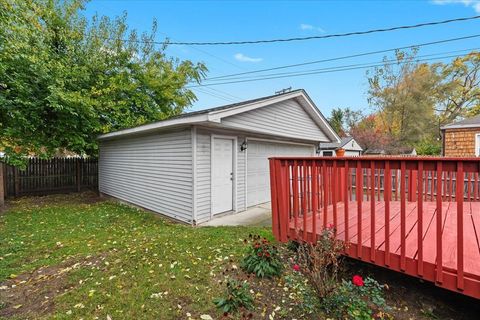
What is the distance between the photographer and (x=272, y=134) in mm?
7750

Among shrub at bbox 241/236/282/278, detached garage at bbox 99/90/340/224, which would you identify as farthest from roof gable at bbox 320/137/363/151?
shrub at bbox 241/236/282/278

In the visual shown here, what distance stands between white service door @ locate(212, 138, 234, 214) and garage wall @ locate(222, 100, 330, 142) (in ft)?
2.38


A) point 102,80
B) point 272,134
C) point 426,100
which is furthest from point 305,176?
point 426,100

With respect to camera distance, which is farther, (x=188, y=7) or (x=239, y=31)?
(x=239, y=31)

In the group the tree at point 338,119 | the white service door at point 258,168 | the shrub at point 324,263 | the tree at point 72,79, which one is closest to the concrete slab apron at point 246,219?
the white service door at point 258,168

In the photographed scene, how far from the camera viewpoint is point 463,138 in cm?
1241

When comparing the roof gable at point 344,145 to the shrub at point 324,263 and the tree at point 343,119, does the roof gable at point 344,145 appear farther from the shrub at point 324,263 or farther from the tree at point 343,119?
the shrub at point 324,263

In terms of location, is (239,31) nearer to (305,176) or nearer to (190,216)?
(190,216)

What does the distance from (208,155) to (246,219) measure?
1846 mm

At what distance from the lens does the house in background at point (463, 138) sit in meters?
12.0

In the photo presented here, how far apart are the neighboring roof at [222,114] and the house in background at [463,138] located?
24.8 feet

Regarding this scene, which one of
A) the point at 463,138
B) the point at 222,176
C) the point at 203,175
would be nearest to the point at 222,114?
the point at 203,175

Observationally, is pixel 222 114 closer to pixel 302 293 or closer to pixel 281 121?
pixel 281 121

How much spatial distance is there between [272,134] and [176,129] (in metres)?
2.98
